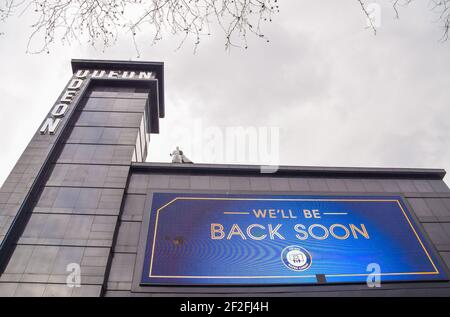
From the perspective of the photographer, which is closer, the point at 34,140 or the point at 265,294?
the point at 265,294

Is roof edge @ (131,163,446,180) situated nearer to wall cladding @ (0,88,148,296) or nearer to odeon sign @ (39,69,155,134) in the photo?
wall cladding @ (0,88,148,296)

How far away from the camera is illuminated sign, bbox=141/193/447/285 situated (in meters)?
12.6

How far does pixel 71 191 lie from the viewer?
15.4m

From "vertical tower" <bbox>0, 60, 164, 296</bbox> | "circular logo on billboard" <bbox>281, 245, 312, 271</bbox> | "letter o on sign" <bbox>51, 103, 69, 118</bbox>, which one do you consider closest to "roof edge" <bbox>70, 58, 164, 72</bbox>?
A: "vertical tower" <bbox>0, 60, 164, 296</bbox>

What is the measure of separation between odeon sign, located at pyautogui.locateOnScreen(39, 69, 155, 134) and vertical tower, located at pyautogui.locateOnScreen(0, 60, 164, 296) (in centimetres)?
7

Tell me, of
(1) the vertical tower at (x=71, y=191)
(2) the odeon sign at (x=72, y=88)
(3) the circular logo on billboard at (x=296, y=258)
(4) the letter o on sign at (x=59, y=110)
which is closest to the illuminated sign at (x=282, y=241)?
(3) the circular logo on billboard at (x=296, y=258)

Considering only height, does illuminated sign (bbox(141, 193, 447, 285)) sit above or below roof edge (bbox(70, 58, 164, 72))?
below

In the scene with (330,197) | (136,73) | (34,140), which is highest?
(136,73)

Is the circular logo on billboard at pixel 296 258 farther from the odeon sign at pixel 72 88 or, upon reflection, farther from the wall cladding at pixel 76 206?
the odeon sign at pixel 72 88

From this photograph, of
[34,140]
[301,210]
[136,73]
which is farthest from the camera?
[136,73]
